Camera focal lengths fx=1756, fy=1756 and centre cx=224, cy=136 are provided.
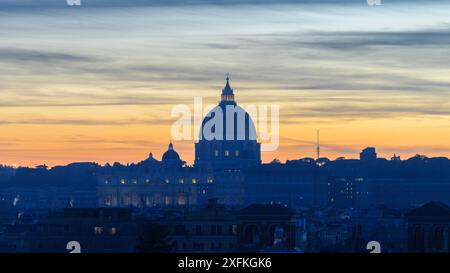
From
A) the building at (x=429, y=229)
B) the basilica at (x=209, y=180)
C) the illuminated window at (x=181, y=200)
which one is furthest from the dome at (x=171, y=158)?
the building at (x=429, y=229)

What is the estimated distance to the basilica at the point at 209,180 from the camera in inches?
3135

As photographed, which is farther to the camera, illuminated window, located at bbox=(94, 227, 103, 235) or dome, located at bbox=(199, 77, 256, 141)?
illuminated window, located at bbox=(94, 227, 103, 235)

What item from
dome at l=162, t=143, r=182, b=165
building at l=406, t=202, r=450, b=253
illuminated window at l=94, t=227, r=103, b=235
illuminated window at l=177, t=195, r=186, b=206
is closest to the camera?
building at l=406, t=202, r=450, b=253

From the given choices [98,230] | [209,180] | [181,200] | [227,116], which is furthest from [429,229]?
[209,180]

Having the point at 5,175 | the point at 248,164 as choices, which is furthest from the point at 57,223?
the point at 248,164

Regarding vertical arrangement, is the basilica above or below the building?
above

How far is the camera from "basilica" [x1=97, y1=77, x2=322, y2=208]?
7962 centimetres

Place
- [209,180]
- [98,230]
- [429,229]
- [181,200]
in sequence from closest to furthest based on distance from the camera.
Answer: [98,230] < [429,229] < [181,200] < [209,180]

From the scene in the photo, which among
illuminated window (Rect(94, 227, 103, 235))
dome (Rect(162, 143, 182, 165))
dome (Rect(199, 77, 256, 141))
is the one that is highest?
dome (Rect(162, 143, 182, 165))

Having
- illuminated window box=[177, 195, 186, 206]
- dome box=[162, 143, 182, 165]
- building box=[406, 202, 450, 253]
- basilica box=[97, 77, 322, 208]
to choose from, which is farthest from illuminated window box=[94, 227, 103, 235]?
dome box=[162, 143, 182, 165]

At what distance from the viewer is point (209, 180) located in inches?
3521

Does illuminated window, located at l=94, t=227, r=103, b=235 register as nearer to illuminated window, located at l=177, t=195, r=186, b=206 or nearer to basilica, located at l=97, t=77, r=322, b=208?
basilica, located at l=97, t=77, r=322, b=208

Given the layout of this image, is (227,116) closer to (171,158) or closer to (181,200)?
(181,200)
